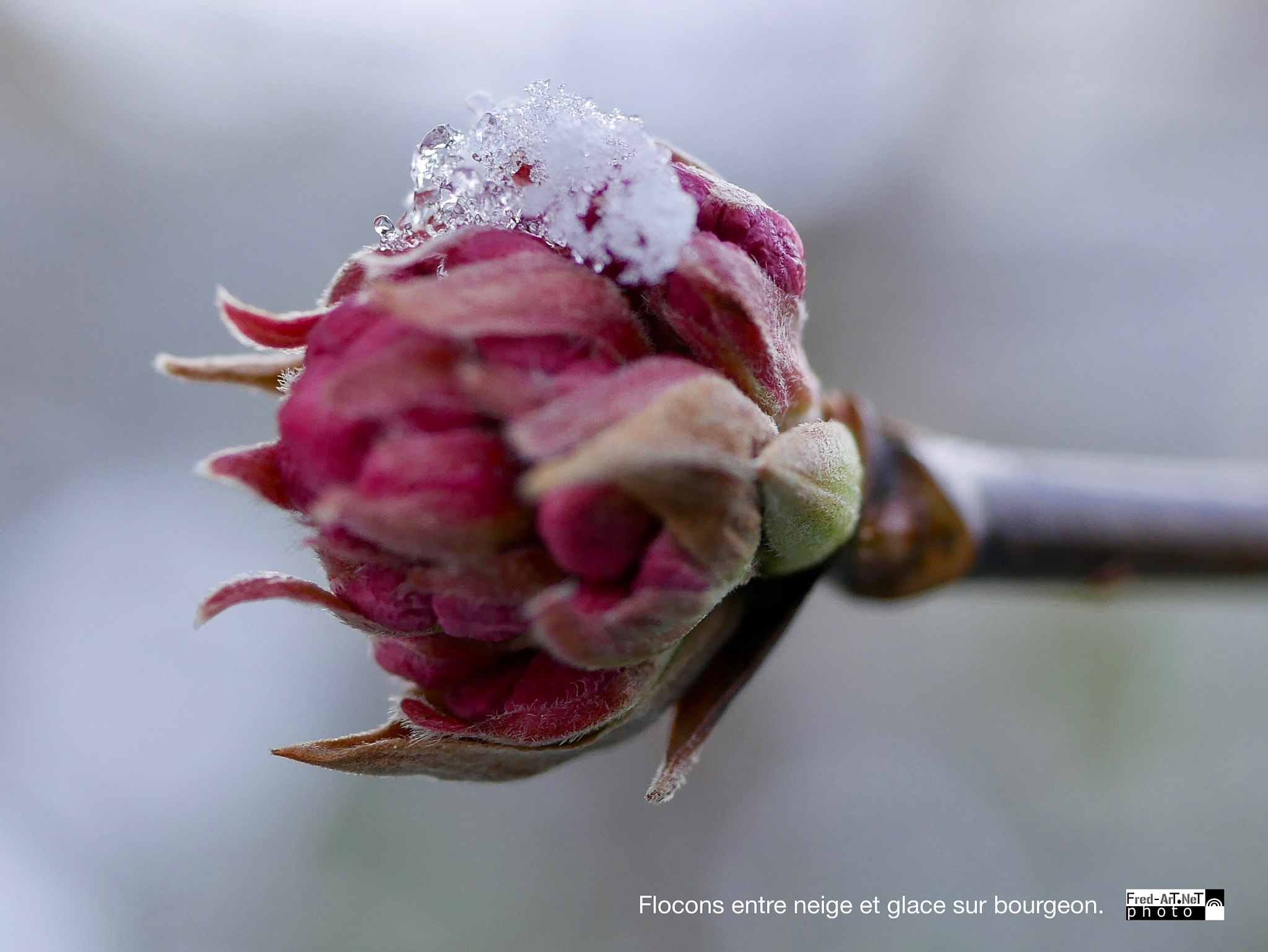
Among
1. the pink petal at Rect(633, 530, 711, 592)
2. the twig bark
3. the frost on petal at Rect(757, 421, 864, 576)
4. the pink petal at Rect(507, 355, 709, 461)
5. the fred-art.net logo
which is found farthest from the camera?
the fred-art.net logo

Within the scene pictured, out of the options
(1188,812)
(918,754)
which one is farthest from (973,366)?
(1188,812)

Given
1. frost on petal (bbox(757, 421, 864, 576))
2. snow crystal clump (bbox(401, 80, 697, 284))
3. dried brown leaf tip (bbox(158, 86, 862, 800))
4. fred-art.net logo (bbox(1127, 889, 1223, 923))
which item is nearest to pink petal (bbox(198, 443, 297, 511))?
dried brown leaf tip (bbox(158, 86, 862, 800))

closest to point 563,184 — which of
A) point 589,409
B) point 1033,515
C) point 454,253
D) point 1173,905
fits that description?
point 454,253

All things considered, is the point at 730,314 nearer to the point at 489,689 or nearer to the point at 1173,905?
the point at 489,689

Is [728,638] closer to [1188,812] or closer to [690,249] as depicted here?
[690,249]

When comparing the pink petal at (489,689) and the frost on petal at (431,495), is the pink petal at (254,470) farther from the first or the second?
the pink petal at (489,689)

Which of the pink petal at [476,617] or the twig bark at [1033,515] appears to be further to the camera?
the twig bark at [1033,515]

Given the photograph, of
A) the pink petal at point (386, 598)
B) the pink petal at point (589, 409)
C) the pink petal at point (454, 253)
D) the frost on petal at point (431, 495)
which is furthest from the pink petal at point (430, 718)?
the pink petal at point (454, 253)

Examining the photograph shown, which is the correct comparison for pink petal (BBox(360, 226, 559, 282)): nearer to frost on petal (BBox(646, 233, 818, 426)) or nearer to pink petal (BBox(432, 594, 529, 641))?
frost on petal (BBox(646, 233, 818, 426))
